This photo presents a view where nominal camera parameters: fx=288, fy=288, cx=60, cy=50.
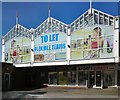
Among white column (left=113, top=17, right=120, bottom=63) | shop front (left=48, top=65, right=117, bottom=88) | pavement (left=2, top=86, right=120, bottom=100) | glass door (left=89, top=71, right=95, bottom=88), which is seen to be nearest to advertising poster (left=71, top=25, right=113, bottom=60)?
white column (left=113, top=17, right=120, bottom=63)

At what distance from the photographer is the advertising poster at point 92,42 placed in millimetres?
30812

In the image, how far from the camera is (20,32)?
130 feet

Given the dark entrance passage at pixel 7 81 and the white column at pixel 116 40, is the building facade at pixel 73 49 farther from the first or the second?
the dark entrance passage at pixel 7 81

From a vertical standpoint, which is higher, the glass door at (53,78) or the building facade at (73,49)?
the building facade at (73,49)

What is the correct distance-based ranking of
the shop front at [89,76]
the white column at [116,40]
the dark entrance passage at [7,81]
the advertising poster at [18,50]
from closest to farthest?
the white column at [116,40] → the dark entrance passage at [7,81] → the shop front at [89,76] → the advertising poster at [18,50]

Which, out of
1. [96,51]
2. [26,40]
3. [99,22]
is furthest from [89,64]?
[26,40]

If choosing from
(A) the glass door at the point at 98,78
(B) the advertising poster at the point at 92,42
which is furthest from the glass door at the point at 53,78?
(A) the glass door at the point at 98,78

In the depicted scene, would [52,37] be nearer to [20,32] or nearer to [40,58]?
[40,58]

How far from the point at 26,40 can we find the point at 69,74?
7430 millimetres

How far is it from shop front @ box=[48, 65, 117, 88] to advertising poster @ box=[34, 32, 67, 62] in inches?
121

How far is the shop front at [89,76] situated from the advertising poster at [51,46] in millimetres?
3065

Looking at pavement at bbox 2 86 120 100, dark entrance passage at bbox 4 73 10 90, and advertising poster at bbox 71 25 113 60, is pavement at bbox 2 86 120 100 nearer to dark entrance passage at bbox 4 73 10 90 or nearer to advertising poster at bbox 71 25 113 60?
dark entrance passage at bbox 4 73 10 90

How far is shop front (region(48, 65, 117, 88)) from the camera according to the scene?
1332 inches

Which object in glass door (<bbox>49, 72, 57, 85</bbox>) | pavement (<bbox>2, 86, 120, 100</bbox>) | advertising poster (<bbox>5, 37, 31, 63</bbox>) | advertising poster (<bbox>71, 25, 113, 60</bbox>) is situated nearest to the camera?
pavement (<bbox>2, 86, 120, 100</bbox>)
